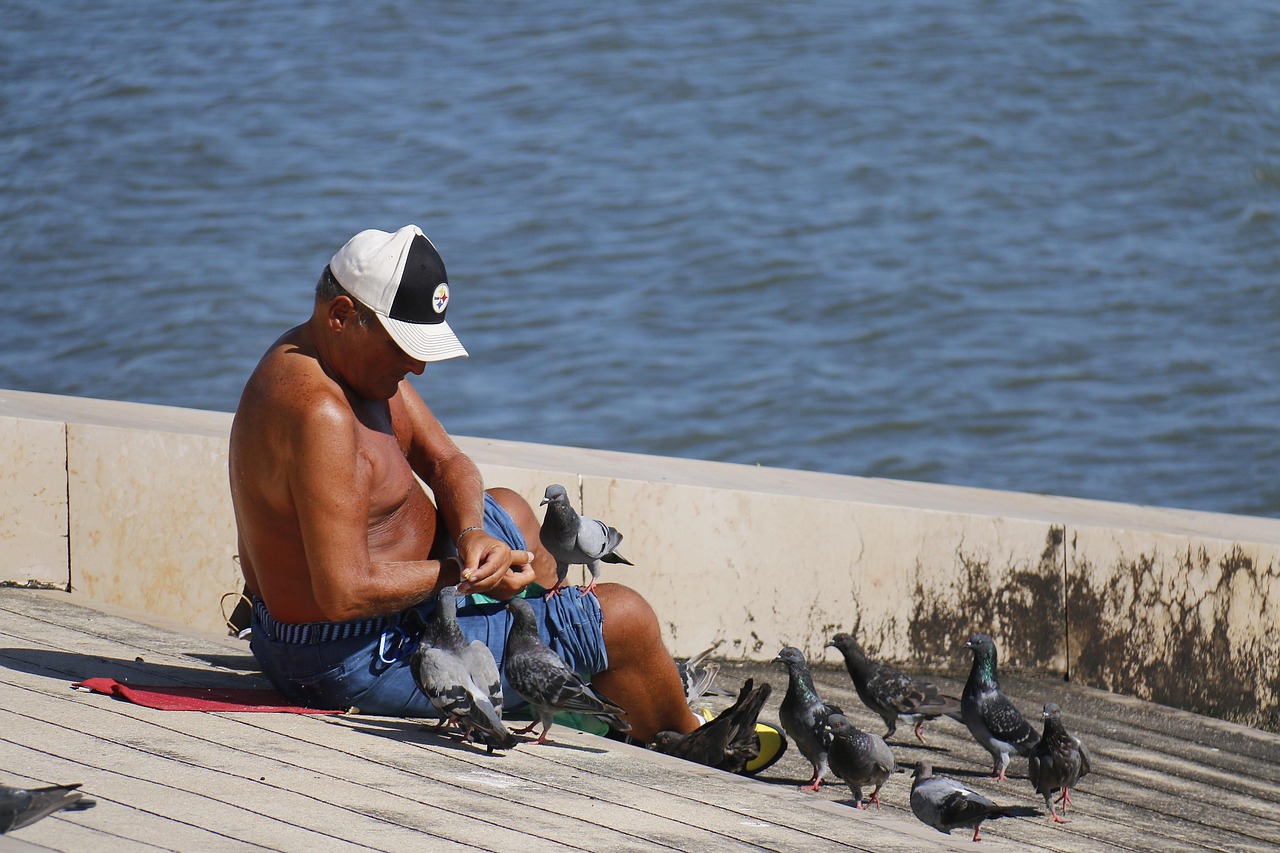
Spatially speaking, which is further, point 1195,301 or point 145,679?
point 1195,301

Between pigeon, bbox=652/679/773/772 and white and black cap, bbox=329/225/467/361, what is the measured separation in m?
1.31

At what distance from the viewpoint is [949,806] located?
3.83m

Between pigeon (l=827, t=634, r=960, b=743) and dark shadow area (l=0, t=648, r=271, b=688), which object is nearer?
dark shadow area (l=0, t=648, r=271, b=688)

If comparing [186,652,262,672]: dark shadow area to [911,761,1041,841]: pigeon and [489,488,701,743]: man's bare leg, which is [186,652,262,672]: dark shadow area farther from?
[911,761,1041,841]: pigeon

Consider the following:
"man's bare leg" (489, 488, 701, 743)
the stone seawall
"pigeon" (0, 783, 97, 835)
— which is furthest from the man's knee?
"pigeon" (0, 783, 97, 835)

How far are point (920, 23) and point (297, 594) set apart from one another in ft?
66.0

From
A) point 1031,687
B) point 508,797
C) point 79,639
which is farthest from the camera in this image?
point 1031,687

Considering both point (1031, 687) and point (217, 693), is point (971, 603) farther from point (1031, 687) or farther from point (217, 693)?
point (217, 693)

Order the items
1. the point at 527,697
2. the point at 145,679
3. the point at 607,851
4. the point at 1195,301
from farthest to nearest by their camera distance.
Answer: the point at 1195,301, the point at 145,679, the point at 527,697, the point at 607,851

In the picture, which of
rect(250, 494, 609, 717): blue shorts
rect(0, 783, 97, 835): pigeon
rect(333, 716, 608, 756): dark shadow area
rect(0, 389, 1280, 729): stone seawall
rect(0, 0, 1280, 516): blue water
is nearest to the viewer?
rect(0, 783, 97, 835): pigeon

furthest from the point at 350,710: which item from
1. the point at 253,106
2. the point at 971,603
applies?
the point at 253,106

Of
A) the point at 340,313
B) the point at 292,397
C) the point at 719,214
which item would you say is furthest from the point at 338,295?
the point at 719,214

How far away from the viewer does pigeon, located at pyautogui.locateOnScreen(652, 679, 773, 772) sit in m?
4.15

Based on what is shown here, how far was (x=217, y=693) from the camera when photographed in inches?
161
